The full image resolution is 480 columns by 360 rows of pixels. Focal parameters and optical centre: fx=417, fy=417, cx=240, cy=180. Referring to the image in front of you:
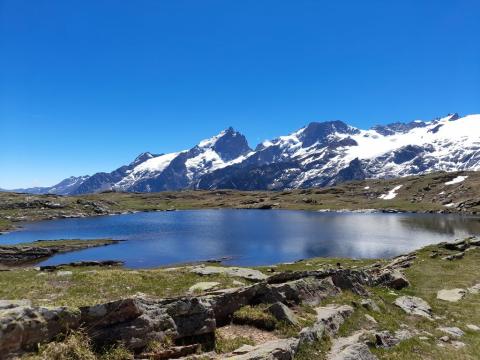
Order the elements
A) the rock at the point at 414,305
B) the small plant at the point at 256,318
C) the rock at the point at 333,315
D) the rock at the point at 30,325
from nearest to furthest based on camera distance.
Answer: the rock at the point at 30,325
the small plant at the point at 256,318
the rock at the point at 333,315
the rock at the point at 414,305

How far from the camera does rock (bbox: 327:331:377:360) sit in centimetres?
2039

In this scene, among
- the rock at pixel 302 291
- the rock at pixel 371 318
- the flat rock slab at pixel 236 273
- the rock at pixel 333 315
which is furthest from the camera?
the flat rock slab at pixel 236 273

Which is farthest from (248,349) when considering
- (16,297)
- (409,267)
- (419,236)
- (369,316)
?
(419,236)

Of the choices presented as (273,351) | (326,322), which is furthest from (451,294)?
(273,351)

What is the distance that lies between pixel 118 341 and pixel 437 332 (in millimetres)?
21073

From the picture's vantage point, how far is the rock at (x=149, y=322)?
56.5ft

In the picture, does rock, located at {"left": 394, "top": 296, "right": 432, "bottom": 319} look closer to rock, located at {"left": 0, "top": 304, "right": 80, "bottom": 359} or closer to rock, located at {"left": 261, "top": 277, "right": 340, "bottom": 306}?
rock, located at {"left": 261, "top": 277, "right": 340, "bottom": 306}

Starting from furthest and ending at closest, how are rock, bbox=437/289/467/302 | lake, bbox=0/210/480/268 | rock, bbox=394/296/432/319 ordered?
1. lake, bbox=0/210/480/268
2. rock, bbox=437/289/467/302
3. rock, bbox=394/296/432/319

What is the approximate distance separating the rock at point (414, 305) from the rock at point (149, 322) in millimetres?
18780

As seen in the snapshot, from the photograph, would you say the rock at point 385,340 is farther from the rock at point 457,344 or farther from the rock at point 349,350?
the rock at point 457,344

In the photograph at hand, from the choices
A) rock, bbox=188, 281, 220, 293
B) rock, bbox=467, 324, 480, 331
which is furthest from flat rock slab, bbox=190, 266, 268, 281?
rock, bbox=467, 324, 480, 331

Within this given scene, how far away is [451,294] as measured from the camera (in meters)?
39.8

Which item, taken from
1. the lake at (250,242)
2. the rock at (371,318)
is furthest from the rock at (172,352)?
the lake at (250,242)

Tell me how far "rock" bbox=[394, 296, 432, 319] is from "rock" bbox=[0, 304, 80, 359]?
994 inches
